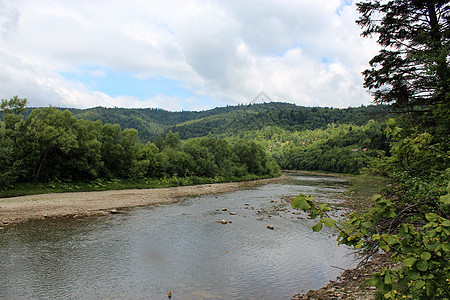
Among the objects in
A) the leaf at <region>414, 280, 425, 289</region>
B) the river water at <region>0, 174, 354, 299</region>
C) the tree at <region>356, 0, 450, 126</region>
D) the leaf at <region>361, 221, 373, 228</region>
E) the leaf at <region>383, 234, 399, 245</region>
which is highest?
the tree at <region>356, 0, 450, 126</region>

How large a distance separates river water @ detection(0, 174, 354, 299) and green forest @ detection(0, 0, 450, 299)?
3.81 metres

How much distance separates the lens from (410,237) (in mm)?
3242

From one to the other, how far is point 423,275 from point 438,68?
9152 millimetres

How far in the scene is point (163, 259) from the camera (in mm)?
15641

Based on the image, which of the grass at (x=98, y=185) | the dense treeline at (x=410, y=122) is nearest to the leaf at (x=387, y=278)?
the dense treeline at (x=410, y=122)

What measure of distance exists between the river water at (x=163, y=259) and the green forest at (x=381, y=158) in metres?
3.81

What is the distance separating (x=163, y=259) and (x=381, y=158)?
12.9 meters

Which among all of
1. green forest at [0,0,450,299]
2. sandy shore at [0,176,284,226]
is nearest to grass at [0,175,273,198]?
green forest at [0,0,450,299]

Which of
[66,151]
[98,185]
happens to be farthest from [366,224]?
[98,185]

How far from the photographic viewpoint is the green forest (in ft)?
11.0

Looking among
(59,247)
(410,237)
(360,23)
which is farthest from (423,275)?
(59,247)

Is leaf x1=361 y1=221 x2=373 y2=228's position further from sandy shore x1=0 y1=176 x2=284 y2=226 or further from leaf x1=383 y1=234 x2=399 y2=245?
sandy shore x1=0 y1=176 x2=284 y2=226

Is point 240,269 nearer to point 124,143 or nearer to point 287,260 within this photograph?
point 287,260

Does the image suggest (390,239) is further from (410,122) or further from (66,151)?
(66,151)
